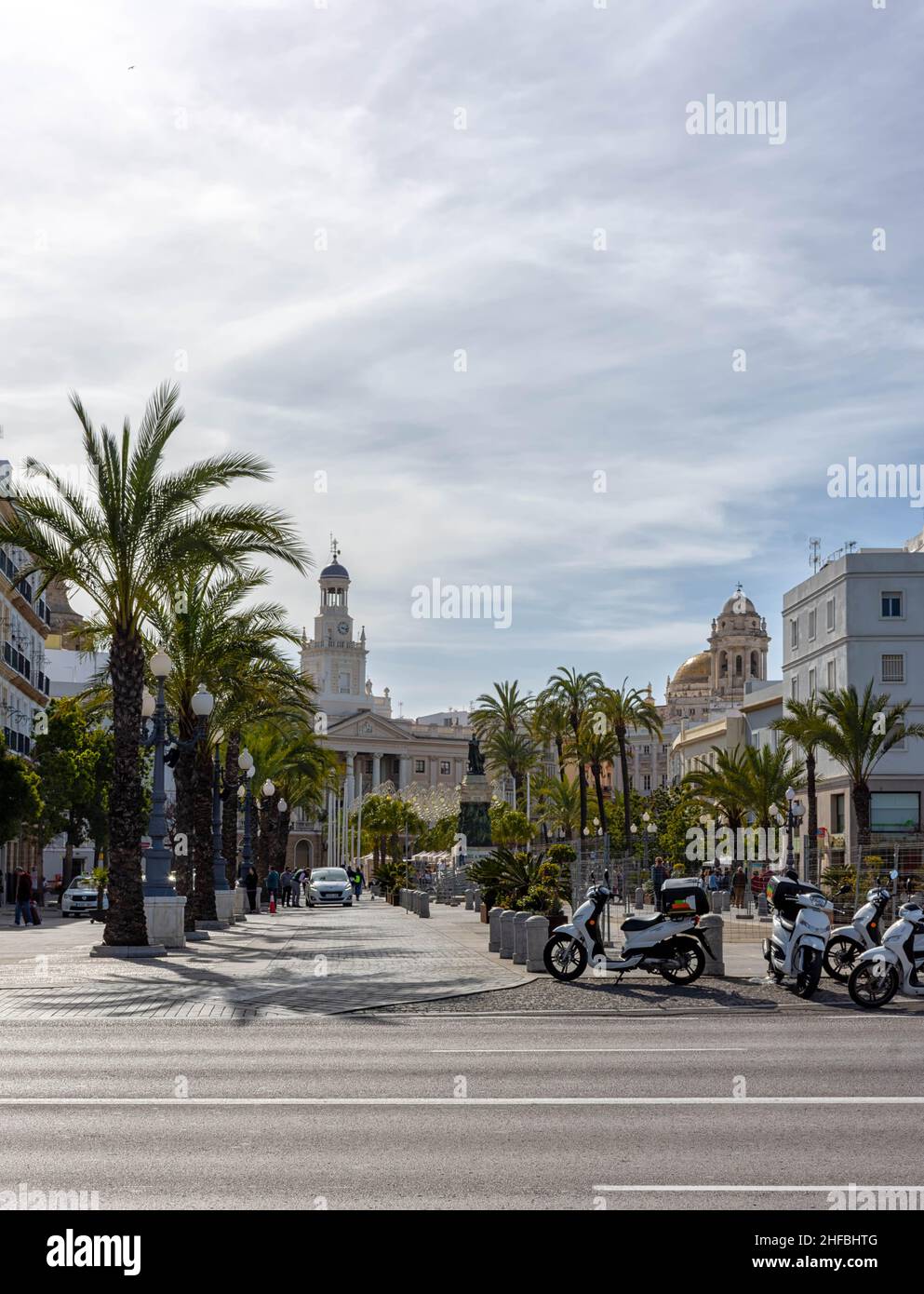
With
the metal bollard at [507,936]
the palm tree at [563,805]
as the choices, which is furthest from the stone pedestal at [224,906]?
the palm tree at [563,805]

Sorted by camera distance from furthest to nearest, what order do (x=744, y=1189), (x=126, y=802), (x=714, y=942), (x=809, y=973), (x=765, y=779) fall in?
1. (x=765, y=779)
2. (x=126, y=802)
3. (x=714, y=942)
4. (x=809, y=973)
5. (x=744, y=1189)

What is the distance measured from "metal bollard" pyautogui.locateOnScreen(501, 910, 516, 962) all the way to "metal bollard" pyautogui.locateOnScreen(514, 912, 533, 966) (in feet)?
2.74

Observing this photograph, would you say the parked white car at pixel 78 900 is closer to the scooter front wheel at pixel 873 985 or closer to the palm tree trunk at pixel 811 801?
the palm tree trunk at pixel 811 801

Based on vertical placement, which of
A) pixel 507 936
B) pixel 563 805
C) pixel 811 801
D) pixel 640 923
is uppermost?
pixel 811 801

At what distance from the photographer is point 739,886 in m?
53.8

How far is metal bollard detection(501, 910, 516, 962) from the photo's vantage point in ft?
83.5

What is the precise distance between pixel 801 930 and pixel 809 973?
569 mm

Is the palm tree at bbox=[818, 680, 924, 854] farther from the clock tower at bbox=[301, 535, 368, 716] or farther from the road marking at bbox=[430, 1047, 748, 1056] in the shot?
the clock tower at bbox=[301, 535, 368, 716]

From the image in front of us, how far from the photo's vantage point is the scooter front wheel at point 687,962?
A: 20.6 m

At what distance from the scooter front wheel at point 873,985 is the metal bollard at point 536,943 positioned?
5.48 metres

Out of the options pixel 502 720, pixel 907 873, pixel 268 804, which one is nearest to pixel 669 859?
pixel 268 804

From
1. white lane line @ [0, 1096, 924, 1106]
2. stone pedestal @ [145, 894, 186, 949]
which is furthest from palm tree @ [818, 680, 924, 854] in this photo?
white lane line @ [0, 1096, 924, 1106]

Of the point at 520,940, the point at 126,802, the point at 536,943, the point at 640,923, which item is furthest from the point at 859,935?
the point at 126,802

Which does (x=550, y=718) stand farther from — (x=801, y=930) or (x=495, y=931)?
(x=801, y=930)
